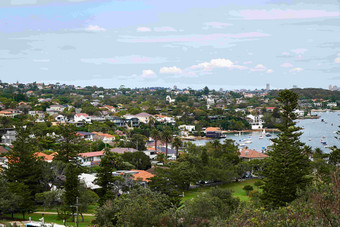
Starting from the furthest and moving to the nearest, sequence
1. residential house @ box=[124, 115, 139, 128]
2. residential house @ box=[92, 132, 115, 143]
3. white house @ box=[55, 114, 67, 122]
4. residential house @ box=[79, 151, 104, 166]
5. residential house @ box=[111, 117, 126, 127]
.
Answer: residential house @ box=[124, 115, 139, 128]
residential house @ box=[111, 117, 126, 127]
white house @ box=[55, 114, 67, 122]
residential house @ box=[92, 132, 115, 143]
residential house @ box=[79, 151, 104, 166]

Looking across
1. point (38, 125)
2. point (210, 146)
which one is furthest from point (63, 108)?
point (210, 146)

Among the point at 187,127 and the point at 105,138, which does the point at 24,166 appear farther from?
the point at 187,127

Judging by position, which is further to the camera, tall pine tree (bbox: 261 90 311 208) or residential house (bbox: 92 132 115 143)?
residential house (bbox: 92 132 115 143)

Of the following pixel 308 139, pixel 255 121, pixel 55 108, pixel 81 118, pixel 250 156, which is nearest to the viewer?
pixel 250 156

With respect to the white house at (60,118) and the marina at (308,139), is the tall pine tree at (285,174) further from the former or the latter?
the white house at (60,118)

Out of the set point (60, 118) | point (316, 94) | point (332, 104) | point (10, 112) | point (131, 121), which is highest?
point (316, 94)

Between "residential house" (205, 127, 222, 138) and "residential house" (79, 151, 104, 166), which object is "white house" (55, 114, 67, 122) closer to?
"residential house" (205, 127, 222, 138)

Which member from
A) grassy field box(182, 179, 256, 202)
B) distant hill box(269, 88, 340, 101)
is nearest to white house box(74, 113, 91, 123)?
grassy field box(182, 179, 256, 202)

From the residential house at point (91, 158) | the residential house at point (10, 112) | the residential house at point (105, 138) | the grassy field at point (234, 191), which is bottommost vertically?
the grassy field at point (234, 191)

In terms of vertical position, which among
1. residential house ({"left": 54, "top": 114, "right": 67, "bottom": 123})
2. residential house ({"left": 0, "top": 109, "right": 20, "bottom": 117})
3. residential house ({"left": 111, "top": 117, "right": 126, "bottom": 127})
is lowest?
residential house ({"left": 111, "top": 117, "right": 126, "bottom": 127})

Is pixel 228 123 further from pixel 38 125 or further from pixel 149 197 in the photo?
pixel 149 197

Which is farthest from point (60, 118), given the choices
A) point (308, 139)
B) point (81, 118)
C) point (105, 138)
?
point (308, 139)

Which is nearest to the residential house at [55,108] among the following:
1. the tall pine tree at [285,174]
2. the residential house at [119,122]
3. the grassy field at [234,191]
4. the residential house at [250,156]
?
the residential house at [119,122]

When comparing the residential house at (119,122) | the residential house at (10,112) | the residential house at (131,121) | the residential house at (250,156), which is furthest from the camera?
the residential house at (131,121)
